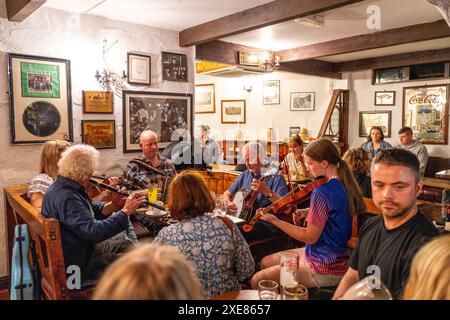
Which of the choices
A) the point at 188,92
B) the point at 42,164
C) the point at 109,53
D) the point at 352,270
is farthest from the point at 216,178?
the point at 352,270

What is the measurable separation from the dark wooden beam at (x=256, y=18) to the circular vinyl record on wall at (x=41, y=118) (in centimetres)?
187

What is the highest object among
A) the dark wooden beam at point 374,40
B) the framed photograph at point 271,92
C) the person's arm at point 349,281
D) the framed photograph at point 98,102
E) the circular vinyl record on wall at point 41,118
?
the dark wooden beam at point 374,40

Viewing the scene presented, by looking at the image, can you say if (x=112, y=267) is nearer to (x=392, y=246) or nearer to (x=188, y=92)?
(x=392, y=246)

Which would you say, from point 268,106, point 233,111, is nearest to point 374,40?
point 268,106

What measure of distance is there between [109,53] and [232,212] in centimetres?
241

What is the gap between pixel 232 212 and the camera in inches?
131

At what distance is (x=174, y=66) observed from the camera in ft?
15.8

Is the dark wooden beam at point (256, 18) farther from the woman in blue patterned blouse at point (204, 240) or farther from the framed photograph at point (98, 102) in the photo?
the woman in blue patterned blouse at point (204, 240)

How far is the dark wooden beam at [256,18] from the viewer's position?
3.33 meters

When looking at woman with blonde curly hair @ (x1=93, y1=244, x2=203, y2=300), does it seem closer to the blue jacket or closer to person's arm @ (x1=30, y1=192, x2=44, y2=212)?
the blue jacket

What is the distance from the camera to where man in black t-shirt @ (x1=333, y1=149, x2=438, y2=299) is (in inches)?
62.3

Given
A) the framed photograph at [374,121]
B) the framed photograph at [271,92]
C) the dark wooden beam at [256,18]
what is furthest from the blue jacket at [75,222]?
the framed photograph at [271,92]

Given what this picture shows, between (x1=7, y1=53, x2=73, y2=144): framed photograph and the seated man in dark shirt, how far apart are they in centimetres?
146

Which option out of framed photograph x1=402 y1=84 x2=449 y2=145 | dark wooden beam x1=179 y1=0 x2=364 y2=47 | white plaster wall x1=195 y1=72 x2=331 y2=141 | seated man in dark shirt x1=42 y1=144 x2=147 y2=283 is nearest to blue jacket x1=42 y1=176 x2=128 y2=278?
seated man in dark shirt x1=42 y1=144 x2=147 y2=283
